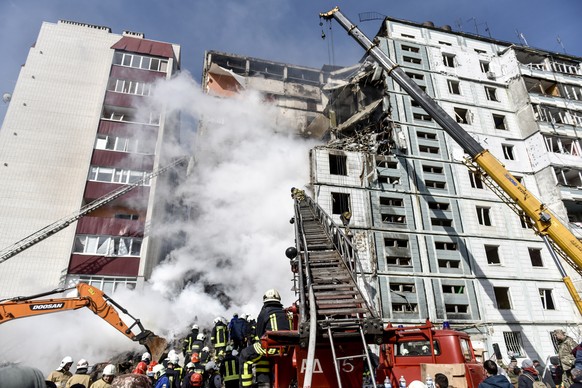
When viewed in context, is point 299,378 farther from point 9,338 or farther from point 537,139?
point 537,139

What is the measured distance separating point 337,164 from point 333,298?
20225 mm

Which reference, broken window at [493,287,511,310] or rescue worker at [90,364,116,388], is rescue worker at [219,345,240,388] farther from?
Result: broken window at [493,287,511,310]

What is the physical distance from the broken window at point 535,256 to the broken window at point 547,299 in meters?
2.01

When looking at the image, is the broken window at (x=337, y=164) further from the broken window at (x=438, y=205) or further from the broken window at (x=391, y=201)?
the broken window at (x=438, y=205)

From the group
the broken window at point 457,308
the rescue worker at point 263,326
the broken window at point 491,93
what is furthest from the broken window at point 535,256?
the rescue worker at point 263,326

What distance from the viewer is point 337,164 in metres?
26.7

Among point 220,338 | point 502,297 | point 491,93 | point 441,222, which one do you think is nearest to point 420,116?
point 491,93

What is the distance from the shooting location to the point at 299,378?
578 cm

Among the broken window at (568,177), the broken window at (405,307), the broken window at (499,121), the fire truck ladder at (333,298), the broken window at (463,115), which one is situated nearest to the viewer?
the fire truck ladder at (333,298)

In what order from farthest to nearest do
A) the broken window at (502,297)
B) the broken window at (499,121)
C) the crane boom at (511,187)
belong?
the broken window at (499,121)
the broken window at (502,297)
the crane boom at (511,187)

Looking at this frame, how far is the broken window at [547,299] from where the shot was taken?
25.1 meters

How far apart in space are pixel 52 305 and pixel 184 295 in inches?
482

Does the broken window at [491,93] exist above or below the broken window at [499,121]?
above

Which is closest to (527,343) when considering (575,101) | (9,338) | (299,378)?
(575,101)
